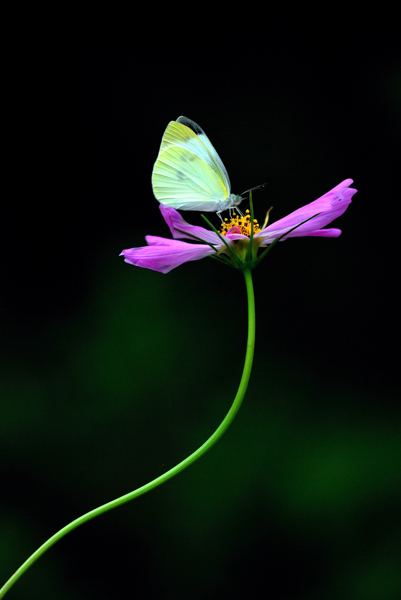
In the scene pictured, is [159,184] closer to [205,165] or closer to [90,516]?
[205,165]

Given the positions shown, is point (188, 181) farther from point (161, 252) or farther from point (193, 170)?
point (161, 252)

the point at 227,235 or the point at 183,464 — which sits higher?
the point at 227,235

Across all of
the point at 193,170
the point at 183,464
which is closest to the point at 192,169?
the point at 193,170

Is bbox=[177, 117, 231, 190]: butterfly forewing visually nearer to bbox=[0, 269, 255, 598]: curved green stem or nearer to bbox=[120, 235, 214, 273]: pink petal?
bbox=[120, 235, 214, 273]: pink petal

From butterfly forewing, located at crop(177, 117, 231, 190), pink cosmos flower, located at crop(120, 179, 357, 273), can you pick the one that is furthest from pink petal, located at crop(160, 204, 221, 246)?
butterfly forewing, located at crop(177, 117, 231, 190)

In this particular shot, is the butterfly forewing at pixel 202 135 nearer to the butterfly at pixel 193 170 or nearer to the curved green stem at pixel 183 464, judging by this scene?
the butterfly at pixel 193 170

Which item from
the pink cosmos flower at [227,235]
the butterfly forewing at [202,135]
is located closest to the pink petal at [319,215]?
the pink cosmos flower at [227,235]

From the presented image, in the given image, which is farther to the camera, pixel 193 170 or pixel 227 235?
pixel 193 170
